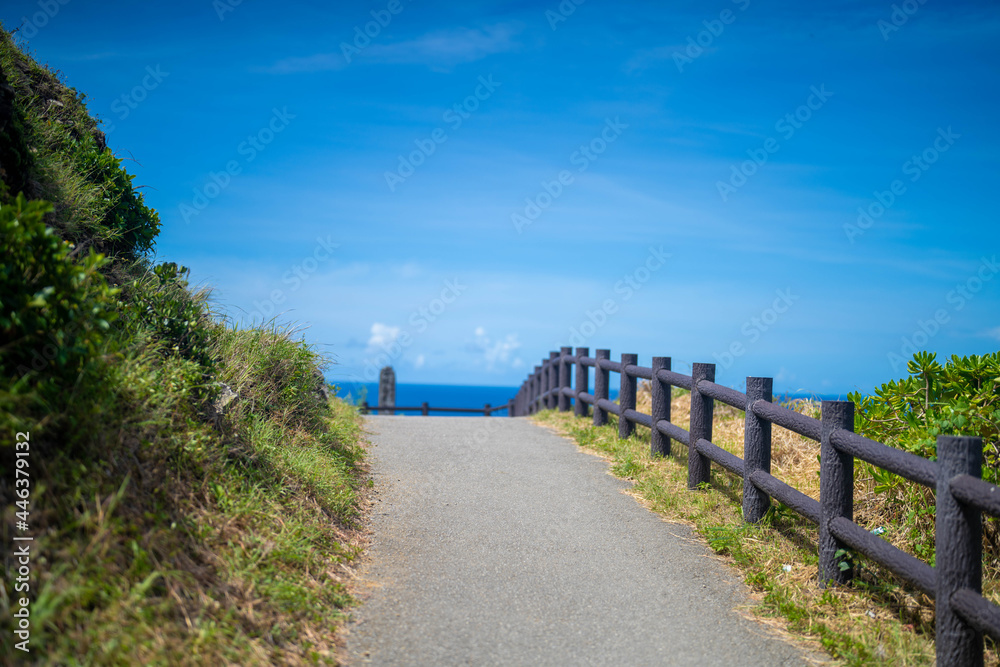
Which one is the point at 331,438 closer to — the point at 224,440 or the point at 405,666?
the point at 224,440

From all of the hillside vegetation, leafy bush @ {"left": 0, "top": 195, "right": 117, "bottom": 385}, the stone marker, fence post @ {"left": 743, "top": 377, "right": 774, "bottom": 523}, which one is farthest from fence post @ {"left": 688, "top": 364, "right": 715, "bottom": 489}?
the stone marker

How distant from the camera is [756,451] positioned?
6.07 metres

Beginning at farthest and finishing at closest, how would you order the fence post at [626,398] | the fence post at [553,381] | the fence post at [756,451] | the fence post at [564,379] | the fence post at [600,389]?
the fence post at [553,381]
the fence post at [564,379]
the fence post at [600,389]
the fence post at [626,398]
the fence post at [756,451]

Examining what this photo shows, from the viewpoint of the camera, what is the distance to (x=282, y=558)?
4.48m

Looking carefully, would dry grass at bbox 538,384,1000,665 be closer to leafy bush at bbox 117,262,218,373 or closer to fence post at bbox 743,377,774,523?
fence post at bbox 743,377,774,523

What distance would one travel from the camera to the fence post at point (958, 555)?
12.7ft

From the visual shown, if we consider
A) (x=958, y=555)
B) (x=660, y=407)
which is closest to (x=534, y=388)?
(x=660, y=407)

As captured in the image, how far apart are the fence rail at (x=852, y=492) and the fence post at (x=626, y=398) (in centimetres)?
176

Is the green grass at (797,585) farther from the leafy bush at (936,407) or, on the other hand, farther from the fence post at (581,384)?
the fence post at (581,384)

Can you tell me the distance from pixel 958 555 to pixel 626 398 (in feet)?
20.3

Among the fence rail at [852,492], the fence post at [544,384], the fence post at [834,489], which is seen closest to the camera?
the fence rail at [852,492]

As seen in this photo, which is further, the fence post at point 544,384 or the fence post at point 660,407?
the fence post at point 544,384

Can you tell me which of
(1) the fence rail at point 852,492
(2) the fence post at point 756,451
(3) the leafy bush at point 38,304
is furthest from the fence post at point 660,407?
(3) the leafy bush at point 38,304

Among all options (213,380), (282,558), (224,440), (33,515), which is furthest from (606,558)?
(33,515)
